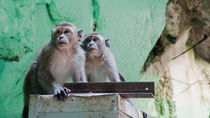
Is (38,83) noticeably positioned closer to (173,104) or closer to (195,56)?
(173,104)

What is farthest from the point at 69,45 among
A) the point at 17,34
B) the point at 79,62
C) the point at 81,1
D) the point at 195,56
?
the point at 195,56

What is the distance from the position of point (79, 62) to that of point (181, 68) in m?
6.44

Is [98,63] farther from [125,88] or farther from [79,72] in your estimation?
[125,88]

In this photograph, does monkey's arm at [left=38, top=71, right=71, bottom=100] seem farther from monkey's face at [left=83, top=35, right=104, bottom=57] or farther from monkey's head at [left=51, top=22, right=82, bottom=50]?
monkey's face at [left=83, top=35, right=104, bottom=57]

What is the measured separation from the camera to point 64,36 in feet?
14.6

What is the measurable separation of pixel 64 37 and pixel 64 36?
0.11 feet

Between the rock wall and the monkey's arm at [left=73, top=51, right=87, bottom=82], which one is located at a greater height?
the rock wall

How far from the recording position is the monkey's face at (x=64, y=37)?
4.38 m

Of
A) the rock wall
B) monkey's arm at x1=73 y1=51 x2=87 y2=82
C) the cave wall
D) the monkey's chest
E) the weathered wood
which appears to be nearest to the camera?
the weathered wood

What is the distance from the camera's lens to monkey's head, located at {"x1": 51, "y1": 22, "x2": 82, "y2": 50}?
173 inches

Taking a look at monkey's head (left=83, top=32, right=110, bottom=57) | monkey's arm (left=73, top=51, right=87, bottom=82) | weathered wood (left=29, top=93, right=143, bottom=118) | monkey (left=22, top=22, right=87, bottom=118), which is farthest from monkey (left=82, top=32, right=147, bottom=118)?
weathered wood (left=29, top=93, right=143, bottom=118)

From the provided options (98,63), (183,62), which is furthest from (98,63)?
(183,62)

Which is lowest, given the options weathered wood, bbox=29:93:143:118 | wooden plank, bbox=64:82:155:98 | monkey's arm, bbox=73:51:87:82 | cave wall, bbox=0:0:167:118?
weathered wood, bbox=29:93:143:118

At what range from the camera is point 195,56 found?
37.1 ft
